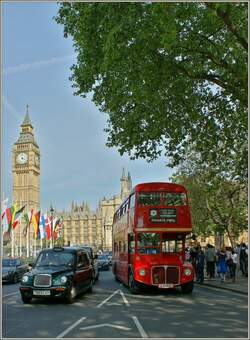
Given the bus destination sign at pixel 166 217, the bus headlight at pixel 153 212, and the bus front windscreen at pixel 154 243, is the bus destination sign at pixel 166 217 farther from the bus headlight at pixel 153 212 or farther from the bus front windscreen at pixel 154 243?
the bus front windscreen at pixel 154 243

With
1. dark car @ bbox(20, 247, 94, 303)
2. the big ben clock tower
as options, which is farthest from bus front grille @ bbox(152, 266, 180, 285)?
the big ben clock tower

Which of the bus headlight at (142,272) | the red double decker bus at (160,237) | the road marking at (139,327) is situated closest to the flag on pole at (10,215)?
the red double decker bus at (160,237)

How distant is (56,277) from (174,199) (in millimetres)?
6422

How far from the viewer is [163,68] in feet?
60.5

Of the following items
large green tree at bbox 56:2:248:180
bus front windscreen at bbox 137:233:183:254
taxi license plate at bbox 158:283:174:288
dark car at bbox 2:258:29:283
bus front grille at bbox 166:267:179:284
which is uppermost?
large green tree at bbox 56:2:248:180

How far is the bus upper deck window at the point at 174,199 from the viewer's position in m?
21.3

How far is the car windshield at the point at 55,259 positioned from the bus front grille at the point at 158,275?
3660 millimetres

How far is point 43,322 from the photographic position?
1261cm

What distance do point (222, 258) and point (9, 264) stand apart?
15.9m

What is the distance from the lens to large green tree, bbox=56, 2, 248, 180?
15.7 meters

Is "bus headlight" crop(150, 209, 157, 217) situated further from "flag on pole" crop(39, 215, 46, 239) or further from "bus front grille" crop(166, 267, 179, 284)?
"flag on pole" crop(39, 215, 46, 239)

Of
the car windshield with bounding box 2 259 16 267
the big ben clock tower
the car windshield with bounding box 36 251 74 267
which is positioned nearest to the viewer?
the car windshield with bounding box 36 251 74 267

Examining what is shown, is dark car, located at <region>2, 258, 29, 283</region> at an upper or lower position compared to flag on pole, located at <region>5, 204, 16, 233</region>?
lower

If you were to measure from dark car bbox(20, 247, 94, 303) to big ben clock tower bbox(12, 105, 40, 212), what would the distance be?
458 feet
